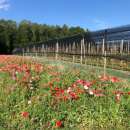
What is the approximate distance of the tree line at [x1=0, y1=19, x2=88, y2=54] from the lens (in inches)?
3875

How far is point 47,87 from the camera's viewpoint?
28.5ft

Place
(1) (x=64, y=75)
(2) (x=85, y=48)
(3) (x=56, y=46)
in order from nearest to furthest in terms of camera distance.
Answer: (1) (x=64, y=75) < (2) (x=85, y=48) < (3) (x=56, y=46)

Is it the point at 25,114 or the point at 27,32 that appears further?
the point at 27,32

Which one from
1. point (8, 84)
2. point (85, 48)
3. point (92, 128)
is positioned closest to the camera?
point (92, 128)

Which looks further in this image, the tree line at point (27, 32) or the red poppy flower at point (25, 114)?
the tree line at point (27, 32)

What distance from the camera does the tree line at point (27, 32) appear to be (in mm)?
98438

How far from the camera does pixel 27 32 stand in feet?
359

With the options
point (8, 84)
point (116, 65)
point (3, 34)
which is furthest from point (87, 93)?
point (3, 34)

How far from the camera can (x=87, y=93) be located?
8.05m

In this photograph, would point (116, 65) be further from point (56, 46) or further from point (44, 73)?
point (56, 46)

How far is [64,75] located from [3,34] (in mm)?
91953

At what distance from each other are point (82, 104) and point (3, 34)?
9432cm

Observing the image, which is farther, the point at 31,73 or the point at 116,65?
the point at 116,65

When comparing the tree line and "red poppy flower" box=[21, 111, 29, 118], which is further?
the tree line
